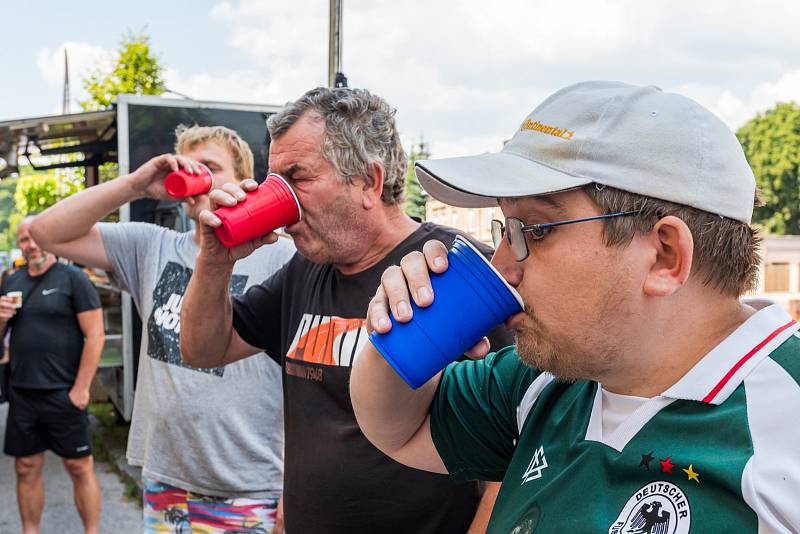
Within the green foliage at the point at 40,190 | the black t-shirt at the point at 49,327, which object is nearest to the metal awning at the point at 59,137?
the black t-shirt at the point at 49,327

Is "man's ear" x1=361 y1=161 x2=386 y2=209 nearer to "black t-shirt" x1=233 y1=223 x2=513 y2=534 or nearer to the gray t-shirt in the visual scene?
"black t-shirt" x1=233 y1=223 x2=513 y2=534

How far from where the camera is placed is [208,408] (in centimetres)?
297

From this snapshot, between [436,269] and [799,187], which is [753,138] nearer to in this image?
[799,187]

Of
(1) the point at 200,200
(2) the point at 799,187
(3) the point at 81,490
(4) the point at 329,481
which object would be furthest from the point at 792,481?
(2) the point at 799,187

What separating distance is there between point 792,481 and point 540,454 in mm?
435

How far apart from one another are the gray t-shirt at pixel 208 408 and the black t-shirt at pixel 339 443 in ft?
2.40

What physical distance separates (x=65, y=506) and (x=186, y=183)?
4.31m

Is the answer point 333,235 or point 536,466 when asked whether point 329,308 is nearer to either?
point 333,235

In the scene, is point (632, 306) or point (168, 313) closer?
point (632, 306)

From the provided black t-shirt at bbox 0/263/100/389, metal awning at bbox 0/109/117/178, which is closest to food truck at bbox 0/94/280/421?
metal awning at bbox 0/109/117/178

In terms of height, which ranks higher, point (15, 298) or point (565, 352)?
point (565, 352)

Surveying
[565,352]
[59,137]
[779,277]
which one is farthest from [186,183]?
[779,277]

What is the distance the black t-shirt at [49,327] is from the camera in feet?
18.0

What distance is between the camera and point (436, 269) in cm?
122
